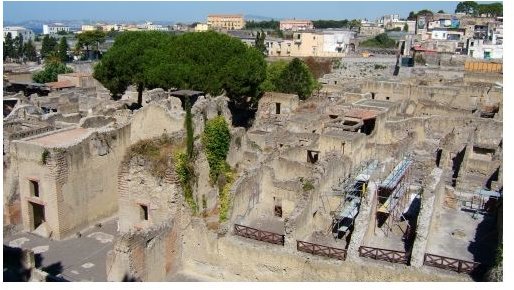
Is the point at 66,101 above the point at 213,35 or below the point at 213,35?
below

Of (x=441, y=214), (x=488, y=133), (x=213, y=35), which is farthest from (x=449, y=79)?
(x=441, y=214)

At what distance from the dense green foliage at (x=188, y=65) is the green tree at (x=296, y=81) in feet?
18.8

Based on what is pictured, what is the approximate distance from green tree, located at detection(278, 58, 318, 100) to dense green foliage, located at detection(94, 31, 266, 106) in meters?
5.72

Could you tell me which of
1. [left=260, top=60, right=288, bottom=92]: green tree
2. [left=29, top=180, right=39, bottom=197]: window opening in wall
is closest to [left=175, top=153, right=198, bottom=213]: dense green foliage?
[left=29, top=180, right=39, bottom=197]: window opening in wall

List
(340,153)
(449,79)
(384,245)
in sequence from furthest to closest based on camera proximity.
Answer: (449,79) → (340,153) → (384,245)

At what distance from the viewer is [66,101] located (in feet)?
131

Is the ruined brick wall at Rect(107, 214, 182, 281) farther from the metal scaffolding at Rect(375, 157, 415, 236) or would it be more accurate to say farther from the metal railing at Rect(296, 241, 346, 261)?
the metal scaffolding at Rect(375, 157, 415, 236)

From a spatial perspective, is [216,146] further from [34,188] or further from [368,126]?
[368,126]

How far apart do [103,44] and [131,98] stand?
254 ft

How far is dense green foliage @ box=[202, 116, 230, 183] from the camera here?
19.0 metres

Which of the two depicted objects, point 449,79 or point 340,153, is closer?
point 340,153

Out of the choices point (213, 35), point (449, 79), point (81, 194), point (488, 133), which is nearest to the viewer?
point (81, 194)

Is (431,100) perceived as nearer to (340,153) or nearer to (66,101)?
(340,153)

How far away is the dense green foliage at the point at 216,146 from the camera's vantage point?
19.0 meters
